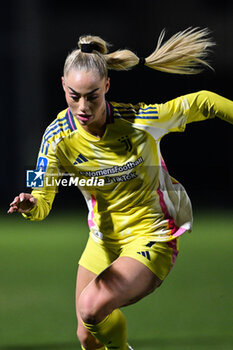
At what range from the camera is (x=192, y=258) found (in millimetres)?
5949

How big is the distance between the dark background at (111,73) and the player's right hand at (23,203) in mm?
3119

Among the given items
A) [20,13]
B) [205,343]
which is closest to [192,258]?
[205,343]

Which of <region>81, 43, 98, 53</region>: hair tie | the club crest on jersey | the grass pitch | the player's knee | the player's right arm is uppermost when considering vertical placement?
<region>81, 43, 98, 53</region>: hair tie

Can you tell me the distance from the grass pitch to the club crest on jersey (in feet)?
3.51

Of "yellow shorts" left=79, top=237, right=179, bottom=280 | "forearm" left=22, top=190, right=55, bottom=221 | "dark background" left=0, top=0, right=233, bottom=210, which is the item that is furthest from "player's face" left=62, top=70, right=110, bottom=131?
"dark background" left=0, top=0, right=233, bottom=210

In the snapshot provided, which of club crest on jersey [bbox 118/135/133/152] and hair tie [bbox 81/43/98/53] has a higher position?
hair tie [bbox 81/43/98/53]

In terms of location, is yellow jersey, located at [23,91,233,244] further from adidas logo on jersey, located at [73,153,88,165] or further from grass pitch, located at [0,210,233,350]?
grass pitch, located at [0,210,233,350]

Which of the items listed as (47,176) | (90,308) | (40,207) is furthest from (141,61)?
(90,308)

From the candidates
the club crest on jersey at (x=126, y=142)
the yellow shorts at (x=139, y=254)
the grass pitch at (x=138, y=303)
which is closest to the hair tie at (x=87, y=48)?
the club crest on jersey at (x=126, y=142)

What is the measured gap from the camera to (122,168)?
9.31 ft

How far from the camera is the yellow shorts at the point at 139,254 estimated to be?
2.77 metres

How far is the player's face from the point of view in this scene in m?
2.68

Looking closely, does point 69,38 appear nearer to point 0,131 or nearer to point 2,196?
point 0,131

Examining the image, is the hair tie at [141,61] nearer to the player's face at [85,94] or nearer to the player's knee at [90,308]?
the player's face at [85,94]
